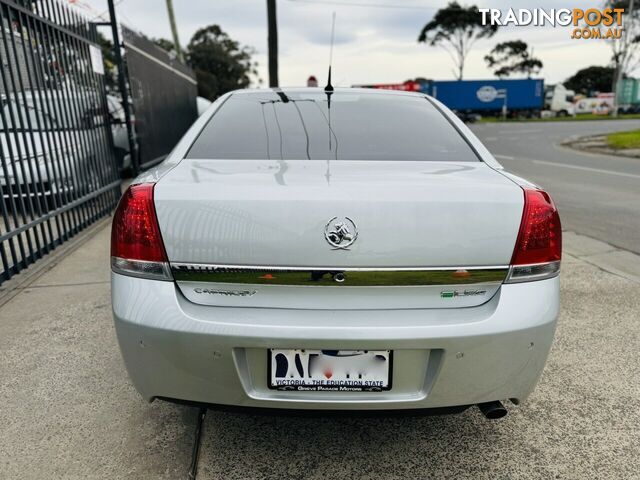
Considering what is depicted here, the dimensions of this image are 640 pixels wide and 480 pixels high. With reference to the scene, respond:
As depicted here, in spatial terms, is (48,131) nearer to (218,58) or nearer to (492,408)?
(492,408)

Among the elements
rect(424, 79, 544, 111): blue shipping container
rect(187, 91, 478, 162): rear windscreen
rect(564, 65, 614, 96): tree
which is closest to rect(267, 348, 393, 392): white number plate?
rect(187, 91, 478, 162): rear windscreen

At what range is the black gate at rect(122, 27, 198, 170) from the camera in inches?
302

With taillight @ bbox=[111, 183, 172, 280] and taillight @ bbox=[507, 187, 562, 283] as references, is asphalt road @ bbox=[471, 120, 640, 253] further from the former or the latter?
taillight @ bbox=[111, 183, 172, 280]

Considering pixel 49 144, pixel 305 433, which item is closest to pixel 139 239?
pixel 305 433

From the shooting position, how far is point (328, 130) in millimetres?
2400

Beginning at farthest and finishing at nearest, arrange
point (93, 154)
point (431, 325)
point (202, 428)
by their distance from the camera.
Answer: point (93, 154)
point (202, 428)
point (431, 325)

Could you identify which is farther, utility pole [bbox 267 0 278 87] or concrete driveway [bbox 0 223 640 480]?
utility pole [bbox 267 0 278 87]

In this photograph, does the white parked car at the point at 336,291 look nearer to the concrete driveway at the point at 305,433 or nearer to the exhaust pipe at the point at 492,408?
the exhaust pipe at the point at 492,408

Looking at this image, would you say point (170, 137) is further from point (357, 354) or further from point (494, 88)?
point (494, 88)

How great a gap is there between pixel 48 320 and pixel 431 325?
276 cm

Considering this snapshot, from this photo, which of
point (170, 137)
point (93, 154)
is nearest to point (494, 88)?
point (170, 137)

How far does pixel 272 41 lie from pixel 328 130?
1254cm

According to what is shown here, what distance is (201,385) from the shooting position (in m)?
1.66

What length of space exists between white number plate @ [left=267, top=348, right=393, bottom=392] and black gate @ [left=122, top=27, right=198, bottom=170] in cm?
686
